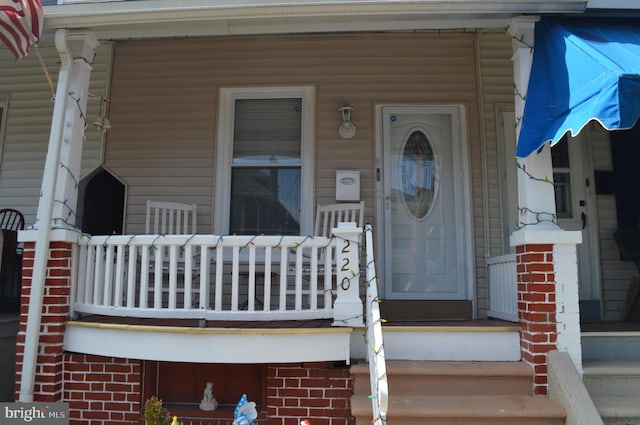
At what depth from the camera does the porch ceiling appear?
A: 10.3ft

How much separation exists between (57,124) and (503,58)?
3809mm

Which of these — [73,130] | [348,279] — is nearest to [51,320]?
[73,130]

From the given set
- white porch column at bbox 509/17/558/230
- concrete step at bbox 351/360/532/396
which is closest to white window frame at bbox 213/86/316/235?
concrete step at bbox 351/360/532/396

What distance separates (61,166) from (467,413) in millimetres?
3031

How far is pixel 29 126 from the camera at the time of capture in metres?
4.96

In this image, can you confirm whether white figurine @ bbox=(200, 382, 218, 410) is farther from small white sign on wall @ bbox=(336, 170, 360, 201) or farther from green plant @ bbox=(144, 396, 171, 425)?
small white sign on wall @ bbox=(336, 170, 360, 201)

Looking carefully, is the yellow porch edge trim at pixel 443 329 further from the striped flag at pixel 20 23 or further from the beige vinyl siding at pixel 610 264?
the striped flag at pixel 20 23

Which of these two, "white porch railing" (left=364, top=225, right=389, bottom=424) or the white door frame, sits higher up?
the white door frame

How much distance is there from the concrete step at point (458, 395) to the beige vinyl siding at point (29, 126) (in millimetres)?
3486

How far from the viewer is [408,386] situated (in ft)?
9.78

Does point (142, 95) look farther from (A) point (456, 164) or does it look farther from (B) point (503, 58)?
(B) point (503, 58)

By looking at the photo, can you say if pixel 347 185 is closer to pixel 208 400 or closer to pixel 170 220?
pixel 170 220

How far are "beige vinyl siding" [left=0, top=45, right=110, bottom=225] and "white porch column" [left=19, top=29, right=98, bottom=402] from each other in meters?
1.32

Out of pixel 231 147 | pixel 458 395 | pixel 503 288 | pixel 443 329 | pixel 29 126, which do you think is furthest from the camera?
pixel 29 126
